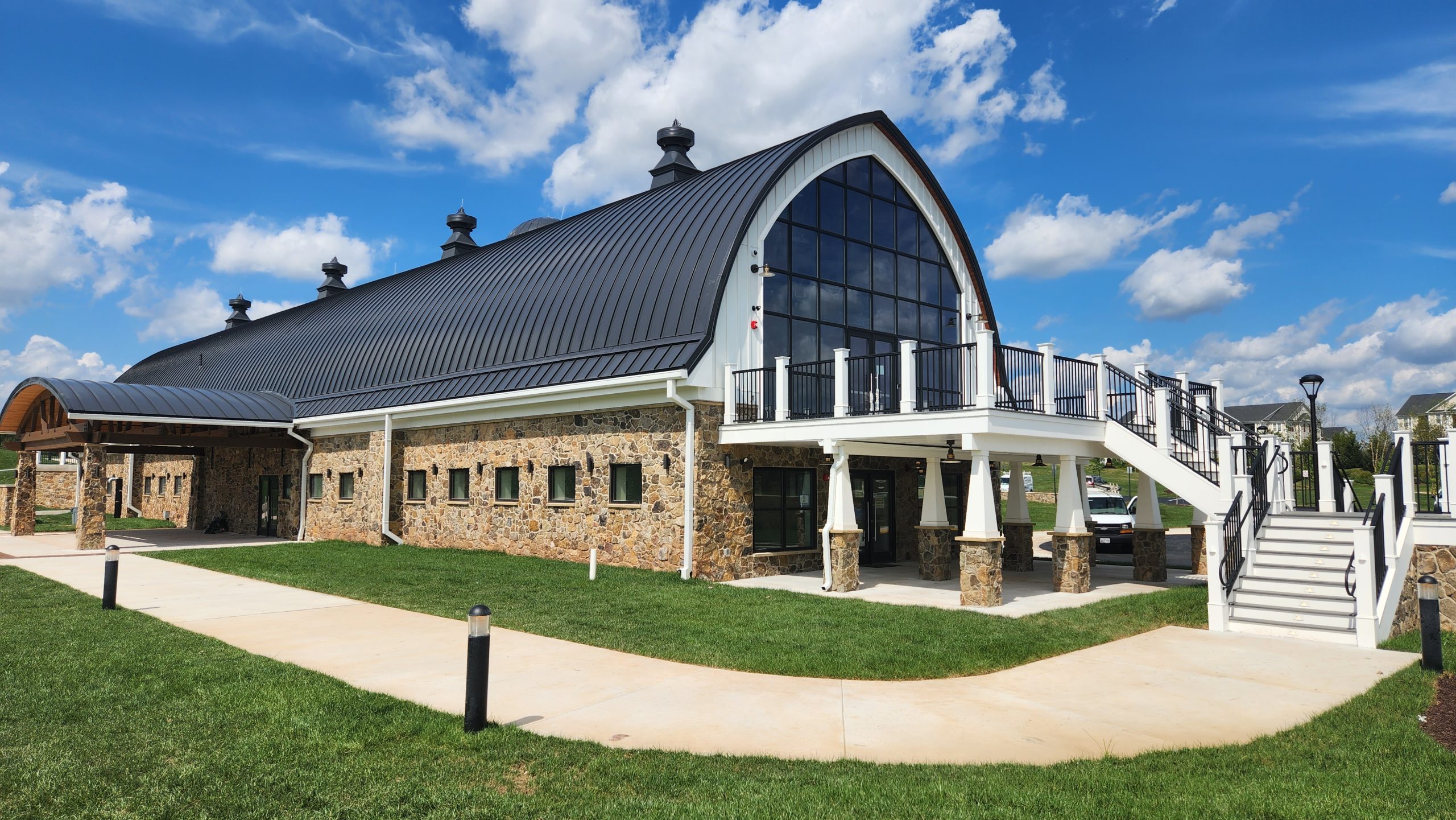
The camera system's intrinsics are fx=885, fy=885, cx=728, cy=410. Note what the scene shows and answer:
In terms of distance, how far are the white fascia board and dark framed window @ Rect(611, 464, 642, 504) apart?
1249mm

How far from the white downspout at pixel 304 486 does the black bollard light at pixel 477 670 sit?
2276 cm

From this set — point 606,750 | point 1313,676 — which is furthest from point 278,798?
point 1313,676

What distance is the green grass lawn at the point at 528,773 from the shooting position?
5.40m

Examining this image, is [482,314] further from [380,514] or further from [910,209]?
[910,209]

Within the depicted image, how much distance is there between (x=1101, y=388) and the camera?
15.4 meters

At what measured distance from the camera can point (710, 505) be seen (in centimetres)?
1652

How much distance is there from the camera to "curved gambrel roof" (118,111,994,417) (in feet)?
59.4

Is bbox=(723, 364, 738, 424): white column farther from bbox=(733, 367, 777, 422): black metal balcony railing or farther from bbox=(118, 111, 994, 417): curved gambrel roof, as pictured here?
bbox=(118, 111, 994, 417): curved gambrel roof

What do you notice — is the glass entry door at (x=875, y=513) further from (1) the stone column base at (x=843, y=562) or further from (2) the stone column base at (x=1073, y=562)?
(2) the stone column base at (x=1073, y=562)

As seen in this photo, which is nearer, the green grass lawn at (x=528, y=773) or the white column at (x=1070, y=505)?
the green grass lawn at (x=528, y=773)

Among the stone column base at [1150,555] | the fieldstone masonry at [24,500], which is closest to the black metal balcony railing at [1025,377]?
the stone column base at [1150,555]

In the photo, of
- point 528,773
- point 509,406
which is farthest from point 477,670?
point 509,406

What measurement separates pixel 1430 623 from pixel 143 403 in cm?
2815

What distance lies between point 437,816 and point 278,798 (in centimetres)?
114
